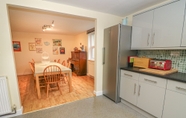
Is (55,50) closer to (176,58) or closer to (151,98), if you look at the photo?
(151,98)

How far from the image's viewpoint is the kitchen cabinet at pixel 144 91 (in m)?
1.52

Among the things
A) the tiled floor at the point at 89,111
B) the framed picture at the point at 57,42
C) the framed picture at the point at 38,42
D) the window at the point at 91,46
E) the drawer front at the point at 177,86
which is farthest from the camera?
the framed picture at the point at 57,42

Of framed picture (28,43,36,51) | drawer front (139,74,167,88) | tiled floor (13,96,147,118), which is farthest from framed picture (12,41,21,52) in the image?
drawer front (139,74,167,88)

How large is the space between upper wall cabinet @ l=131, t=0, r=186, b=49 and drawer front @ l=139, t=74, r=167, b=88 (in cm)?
64

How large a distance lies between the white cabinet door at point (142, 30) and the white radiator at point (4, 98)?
8.83ft

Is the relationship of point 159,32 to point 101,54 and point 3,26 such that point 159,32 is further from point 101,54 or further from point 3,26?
point 3,26

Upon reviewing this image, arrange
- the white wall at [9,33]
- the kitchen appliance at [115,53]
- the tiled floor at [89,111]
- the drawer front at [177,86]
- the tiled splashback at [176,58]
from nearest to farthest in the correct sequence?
the drawer front at [177,86], the white wall at [9,33], the tiled splashback at [176,58], the tiled floor at [89,111], the kitchen appliance at [115,53]

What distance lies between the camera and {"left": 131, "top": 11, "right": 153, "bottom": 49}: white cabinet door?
1927 mm

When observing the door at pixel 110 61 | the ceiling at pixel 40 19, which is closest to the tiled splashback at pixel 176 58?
the door at pixel 110 61

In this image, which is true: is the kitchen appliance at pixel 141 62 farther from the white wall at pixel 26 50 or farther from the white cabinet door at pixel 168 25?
the white wall at pixel 26 50

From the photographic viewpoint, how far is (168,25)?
1648mm

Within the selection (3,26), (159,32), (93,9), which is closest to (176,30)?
(159,32)

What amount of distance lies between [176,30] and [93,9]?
1.72 m

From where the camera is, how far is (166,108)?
1446mm
